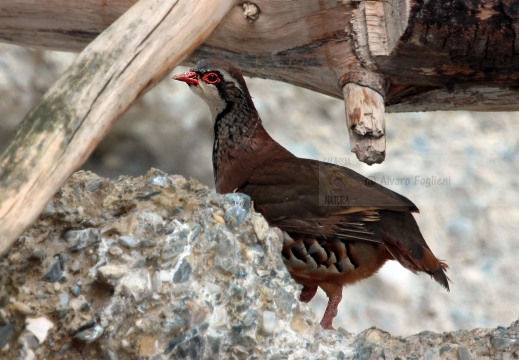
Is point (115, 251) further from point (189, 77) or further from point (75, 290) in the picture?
point (189, 77)

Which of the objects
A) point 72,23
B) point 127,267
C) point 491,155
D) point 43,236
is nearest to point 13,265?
point 43,236

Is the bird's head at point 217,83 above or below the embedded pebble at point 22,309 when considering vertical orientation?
below

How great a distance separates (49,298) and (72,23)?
4.50 feet

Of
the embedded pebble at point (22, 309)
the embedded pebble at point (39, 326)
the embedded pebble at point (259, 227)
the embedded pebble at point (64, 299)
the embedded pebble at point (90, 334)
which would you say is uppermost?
the embedded pebble at point (22, 309)

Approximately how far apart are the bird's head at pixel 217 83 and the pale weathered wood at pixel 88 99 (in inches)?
21.3

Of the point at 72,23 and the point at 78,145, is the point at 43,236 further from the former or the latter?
the point at 72,23

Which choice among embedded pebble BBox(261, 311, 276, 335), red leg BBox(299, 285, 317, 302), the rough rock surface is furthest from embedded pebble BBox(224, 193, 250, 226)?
red leg BBox(299, 285, 317, 302)

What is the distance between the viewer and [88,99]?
7.91 feet

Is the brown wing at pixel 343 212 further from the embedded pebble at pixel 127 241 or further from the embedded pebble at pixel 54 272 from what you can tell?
the embedded pebble at pixel 54 272

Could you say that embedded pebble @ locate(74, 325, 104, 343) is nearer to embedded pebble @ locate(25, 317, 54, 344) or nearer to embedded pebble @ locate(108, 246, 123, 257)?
embedded pebble @ locate(25, 317, 54, 344)

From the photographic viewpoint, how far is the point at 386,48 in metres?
3.08

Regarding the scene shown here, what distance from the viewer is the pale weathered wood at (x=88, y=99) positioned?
86.5 inches

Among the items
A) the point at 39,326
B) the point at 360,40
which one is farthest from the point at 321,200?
the point at 39,326

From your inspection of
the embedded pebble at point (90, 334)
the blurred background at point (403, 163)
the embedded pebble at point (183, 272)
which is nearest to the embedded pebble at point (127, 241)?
the embedded pebble at point (183, 272)
